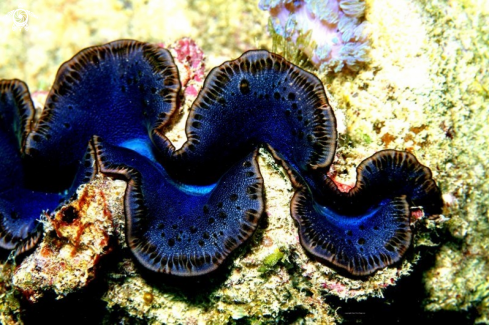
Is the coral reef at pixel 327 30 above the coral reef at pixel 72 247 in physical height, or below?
above

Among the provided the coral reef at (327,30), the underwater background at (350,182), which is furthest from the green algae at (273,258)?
the coral reef at (327,30)

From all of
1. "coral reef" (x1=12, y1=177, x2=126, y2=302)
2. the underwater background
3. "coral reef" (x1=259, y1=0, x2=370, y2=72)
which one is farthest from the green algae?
"coral reef" (x1=259, y1=0, x2=370, y2=72)

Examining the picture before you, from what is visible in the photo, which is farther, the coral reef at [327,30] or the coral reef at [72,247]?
the coral reef at [327,30]

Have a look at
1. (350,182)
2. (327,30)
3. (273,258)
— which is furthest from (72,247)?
(327,30)

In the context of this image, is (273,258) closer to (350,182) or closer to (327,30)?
(350,182)

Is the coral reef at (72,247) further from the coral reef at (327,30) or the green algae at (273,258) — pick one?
the coral reef at (327,30)

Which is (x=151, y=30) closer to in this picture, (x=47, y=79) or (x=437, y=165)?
(x=47, y=79)

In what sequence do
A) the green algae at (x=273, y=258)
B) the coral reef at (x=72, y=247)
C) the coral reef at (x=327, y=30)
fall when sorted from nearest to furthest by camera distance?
the coral reef at (x=72, y=247)
the green algae at (x=273, y=258)
the coral reef at (x=327, y=30)

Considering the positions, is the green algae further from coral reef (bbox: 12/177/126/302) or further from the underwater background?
coral reef (bbox: 12/177/126/302)

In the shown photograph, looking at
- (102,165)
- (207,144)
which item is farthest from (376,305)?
(102,165)
